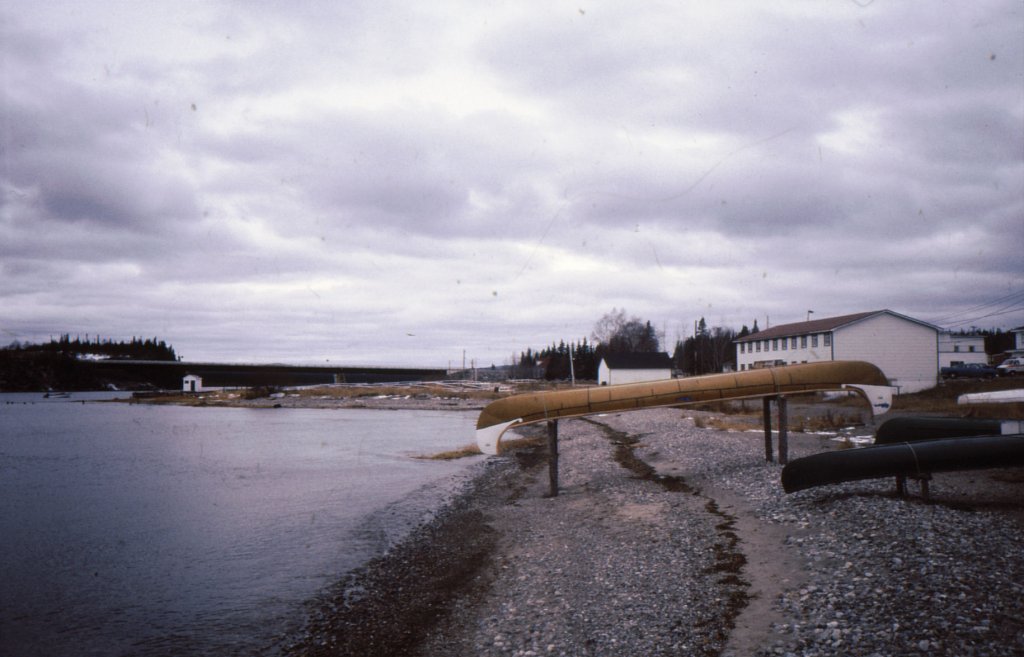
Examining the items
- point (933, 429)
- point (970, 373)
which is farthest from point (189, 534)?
point (970, 373)

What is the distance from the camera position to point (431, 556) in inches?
569

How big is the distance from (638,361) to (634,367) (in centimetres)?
152

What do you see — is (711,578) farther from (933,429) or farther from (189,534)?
(189,534)

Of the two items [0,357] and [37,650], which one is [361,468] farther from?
[0,357]

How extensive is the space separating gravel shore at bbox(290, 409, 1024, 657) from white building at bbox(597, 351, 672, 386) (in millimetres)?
69631

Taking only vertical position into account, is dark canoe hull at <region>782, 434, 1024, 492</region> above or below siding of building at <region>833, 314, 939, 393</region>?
below

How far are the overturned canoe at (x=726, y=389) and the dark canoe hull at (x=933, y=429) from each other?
315 cm

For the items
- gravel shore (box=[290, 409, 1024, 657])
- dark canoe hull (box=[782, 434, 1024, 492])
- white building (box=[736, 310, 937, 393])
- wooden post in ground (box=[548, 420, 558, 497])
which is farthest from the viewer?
white building (box=[736, 310, 937, 393])

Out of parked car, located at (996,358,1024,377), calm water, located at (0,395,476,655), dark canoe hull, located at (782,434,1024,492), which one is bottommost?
calm water, located at (0,395,476,655)

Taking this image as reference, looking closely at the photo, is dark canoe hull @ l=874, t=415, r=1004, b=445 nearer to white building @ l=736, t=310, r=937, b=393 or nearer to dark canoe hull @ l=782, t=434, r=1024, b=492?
dark canoe hull @ l=782, t=434, r=1024, b=492

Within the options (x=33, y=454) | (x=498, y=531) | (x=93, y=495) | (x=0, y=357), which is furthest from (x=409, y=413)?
(x=0, y=357)

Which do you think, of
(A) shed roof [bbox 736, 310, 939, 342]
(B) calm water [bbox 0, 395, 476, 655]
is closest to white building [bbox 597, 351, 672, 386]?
(A) shed roof [bbox 736, 310, 939, 342]

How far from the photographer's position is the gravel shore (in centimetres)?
741

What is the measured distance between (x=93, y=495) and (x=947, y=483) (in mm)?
31299
